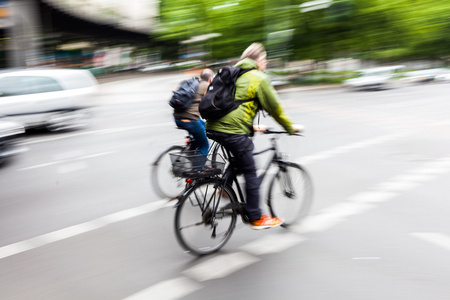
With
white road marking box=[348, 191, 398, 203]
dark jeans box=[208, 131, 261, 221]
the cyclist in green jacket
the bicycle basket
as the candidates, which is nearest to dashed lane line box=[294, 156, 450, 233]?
white road marking box=[348, 191, 398, 203]

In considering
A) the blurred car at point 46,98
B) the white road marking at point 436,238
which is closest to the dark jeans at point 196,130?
the white road marking at point 436,238

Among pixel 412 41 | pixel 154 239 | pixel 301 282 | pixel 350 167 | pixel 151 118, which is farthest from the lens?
pixel 412 41

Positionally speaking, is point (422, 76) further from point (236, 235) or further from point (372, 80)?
point (236, 235)

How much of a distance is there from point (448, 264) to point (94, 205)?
12.6ft

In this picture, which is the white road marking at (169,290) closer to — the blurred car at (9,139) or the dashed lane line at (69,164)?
the dashed lane line at (69,164)

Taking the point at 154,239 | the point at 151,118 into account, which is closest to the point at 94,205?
the point at 154,239

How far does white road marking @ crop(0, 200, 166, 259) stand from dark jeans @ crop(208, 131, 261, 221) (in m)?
1.65

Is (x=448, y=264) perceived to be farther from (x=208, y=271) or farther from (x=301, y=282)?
(x=208, y=271)

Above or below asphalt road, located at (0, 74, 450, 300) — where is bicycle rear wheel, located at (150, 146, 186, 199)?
above

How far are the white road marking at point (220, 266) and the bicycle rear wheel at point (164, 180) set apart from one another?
6.17 feet

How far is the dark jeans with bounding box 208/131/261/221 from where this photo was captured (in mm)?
4324

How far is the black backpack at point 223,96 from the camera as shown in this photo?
4.25 m

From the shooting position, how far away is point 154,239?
491 centimetres

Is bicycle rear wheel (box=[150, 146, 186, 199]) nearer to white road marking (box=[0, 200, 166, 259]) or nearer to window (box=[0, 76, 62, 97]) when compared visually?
white road marking (box=[0, 200, 166, 259])
